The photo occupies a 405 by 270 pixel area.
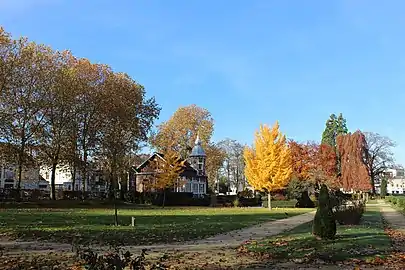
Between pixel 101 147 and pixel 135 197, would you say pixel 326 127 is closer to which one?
pixel 135 197

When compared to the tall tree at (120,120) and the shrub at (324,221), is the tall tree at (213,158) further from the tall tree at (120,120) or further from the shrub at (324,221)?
the shrub at (324,221)

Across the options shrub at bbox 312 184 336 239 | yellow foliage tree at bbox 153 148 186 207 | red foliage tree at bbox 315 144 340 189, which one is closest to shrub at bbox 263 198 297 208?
yellow foliage tree at bbox 153 148 186 207

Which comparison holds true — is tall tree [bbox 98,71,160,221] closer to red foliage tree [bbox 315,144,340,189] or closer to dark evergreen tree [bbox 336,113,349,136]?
red foliage tree [bbox 315,144,340,189]

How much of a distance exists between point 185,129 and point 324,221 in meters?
55.0

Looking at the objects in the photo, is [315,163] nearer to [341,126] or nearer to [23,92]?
[341,126]

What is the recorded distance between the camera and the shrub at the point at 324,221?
12.7 m

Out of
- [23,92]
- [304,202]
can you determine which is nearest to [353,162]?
[304,202]

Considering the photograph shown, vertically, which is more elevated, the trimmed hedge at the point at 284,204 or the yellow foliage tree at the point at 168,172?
the yellow foliage tree at the point at 168,172

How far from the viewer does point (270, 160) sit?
40375mm

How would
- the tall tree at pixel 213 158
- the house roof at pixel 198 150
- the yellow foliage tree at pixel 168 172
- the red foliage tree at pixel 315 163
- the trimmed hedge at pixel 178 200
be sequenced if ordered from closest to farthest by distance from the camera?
the yellow foliage tree at pixel 168 172 < the trimmed hedge at pixel 178 200 < the red foliage tree at pixel 315 163 < the house roof at pixel 198 150 < the tall tree at pixel 213 158

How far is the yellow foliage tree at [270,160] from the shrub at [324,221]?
27420 millimetres

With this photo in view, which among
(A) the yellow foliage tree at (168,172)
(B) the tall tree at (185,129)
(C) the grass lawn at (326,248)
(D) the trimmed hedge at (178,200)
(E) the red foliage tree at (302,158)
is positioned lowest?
(C) the grass lawn at (326,248)

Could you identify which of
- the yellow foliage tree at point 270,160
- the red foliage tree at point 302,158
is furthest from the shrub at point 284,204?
the red foliage tree at point 302,158

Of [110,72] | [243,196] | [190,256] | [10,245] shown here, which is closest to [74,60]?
[110,72]
